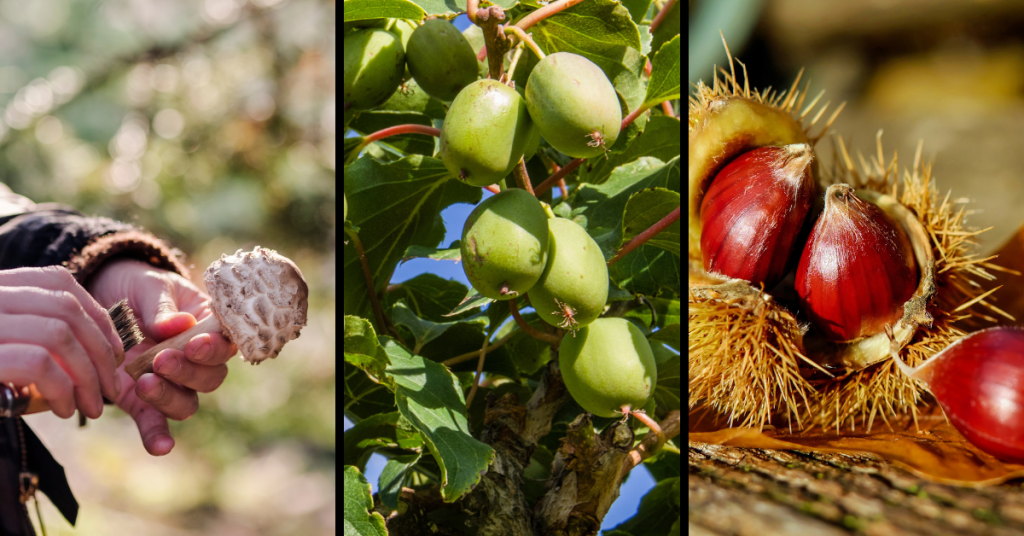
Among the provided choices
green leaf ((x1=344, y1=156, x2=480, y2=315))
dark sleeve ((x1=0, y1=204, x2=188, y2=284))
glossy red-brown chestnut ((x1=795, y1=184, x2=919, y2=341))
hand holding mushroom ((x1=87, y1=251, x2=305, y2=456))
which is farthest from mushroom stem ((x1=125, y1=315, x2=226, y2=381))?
glossy red-brown chestnut ((x1=795, y1=184, x2=919, y2=341))

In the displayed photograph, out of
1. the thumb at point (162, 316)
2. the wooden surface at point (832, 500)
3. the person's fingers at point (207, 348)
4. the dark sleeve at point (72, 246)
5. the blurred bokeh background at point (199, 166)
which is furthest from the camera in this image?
the blurred bokeh background at point (199, 166)

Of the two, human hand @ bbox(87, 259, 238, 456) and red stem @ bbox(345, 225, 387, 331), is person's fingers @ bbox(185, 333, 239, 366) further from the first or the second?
red stem @ bbox(345, 225, 387, 331)

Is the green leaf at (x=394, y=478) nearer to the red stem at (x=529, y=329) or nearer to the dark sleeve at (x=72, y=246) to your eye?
the red stem at (x=529, y=329)

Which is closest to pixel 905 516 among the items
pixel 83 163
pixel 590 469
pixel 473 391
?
pixel 590 469

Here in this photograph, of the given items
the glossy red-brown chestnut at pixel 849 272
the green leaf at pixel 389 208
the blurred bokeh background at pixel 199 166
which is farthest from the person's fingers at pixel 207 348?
the blurred bokeh background at pixel 199 166

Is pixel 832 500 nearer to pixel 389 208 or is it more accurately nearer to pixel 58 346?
pixel 389 208

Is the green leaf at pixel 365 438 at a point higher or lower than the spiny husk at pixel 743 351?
lower
